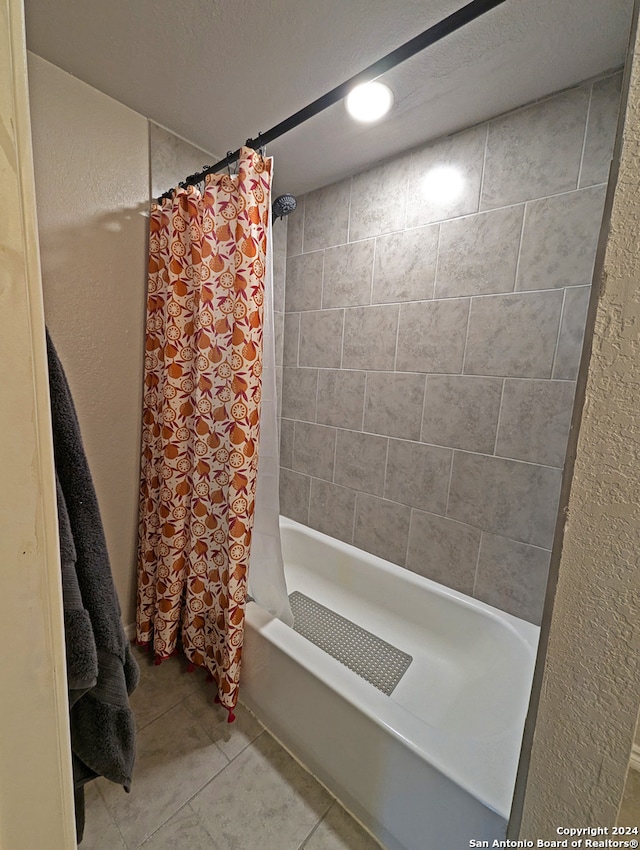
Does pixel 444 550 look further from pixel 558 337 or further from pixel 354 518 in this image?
pixel 558 337

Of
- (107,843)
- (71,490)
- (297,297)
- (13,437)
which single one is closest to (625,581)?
(13,437)

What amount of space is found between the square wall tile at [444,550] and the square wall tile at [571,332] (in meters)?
0.70

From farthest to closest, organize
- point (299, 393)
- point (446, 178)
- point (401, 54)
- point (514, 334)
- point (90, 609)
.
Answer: point (299, 393)
point (446, 178)
point (514, 334)
point (401, 54)
point (90, 609)

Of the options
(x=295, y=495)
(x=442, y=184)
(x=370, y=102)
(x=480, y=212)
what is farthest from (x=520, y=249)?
(x=295, y=495)

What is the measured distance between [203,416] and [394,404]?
87 centimetres

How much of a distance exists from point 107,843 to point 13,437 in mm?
1345

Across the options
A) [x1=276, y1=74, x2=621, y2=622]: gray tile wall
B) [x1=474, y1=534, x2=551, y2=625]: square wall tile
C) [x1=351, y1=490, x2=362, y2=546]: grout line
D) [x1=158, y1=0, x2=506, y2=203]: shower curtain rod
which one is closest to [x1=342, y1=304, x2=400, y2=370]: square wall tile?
[x1=276, y1=74, x2=621, y2=622]: gray tile wall

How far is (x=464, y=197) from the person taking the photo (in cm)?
133

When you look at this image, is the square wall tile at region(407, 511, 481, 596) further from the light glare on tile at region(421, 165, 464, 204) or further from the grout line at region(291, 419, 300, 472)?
the light glare on tile at region(421, 165, 464, 204)

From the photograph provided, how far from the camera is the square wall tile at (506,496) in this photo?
1.22 metres

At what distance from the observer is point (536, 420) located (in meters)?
1.23

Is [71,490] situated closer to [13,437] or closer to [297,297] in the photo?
[13,437]

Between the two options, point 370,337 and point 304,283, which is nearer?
point 370,337

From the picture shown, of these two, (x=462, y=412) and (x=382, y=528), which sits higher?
(x=462, y=412)
